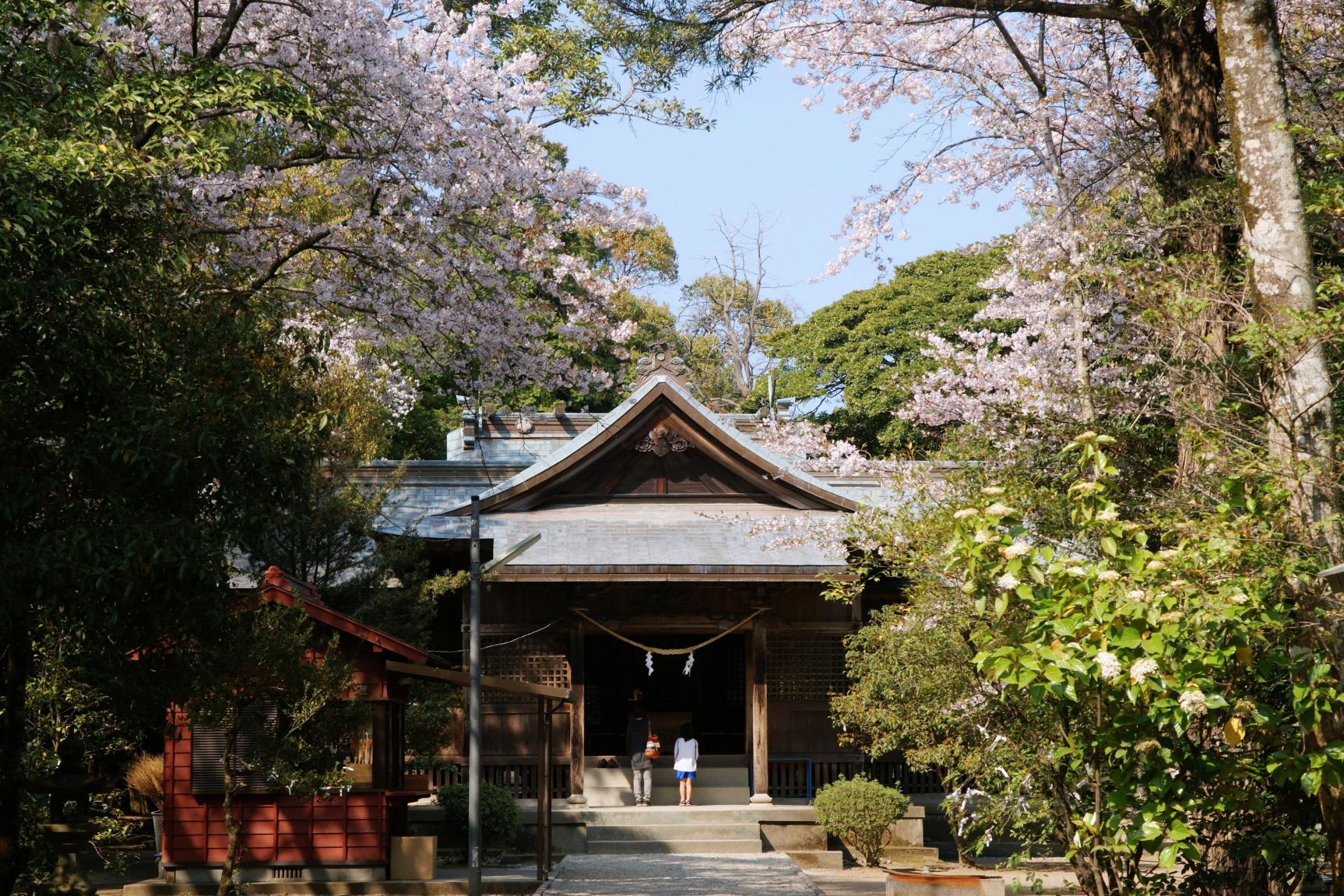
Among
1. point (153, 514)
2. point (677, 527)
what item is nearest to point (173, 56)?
point (153, 514)

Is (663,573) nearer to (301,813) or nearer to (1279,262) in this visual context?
(301,813)

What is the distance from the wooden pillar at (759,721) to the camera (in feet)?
67.0

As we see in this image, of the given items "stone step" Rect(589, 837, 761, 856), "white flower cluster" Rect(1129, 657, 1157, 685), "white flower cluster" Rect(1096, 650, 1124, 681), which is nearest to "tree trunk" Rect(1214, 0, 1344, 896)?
"white flower cluster" Rect(1129, 657, 1157, 685)

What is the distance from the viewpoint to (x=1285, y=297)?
28.3ft

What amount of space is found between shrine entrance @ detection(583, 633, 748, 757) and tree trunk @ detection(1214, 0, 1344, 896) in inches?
674

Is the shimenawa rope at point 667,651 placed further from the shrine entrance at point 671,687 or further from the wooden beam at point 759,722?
the shrine entrance at point 671,687

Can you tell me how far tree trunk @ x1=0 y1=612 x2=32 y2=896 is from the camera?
394 inches

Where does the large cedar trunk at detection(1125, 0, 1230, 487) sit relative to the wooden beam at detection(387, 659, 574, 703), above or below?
above

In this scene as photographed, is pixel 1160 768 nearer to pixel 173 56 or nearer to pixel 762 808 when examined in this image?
pixel 173 56

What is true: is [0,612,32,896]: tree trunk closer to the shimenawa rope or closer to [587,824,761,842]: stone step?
[587,824,761,842]: stone step

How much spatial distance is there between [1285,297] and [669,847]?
13.5m

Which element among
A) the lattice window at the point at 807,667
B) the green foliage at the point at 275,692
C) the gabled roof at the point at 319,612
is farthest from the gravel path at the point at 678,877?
the gabled roof at the point at 319,612

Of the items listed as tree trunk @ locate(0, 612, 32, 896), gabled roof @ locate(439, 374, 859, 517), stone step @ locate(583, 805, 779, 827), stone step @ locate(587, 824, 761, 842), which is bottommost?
stone step @ locate(587, 824, 761, 842)

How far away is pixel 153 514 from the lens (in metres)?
9.60
